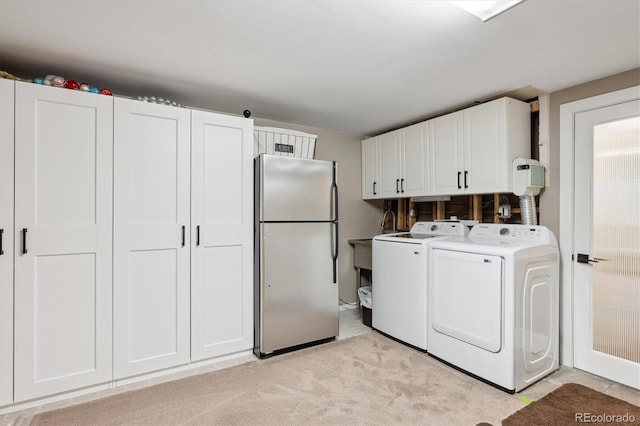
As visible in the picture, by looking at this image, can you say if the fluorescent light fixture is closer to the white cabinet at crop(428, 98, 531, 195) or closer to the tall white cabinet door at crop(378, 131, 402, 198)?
the white cabinet at crop(428, 98, 531, 195)

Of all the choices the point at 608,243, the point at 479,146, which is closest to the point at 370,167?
the point at 479,146

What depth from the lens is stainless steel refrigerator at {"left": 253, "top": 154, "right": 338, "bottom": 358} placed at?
9.44 feet

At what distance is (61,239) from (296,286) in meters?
1.83

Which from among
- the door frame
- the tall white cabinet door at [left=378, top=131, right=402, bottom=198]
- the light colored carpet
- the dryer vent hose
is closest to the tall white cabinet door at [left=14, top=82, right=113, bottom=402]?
the light colored carpet

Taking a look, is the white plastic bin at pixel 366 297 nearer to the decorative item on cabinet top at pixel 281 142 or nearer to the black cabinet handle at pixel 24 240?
the decorative item on cabinet top at pixel 281 142

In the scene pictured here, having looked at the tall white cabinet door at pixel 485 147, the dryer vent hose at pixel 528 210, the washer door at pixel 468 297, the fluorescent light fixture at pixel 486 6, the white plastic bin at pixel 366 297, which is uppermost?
the fluorescent light fixture at pixel 486 6

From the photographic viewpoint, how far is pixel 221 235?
2795 mm

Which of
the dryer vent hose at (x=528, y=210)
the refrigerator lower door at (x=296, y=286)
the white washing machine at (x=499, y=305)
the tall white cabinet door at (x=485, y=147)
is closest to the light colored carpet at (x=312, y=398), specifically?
the white washing machine at (x=499, y=305)

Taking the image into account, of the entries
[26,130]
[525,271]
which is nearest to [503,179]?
[525,271]

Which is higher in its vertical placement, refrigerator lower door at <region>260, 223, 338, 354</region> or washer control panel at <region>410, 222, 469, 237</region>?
washer control panel at <region>410, 222, 469, 237</region>

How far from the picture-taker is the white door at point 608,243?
2393mm

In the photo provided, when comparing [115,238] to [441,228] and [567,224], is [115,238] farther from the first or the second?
[567,224]

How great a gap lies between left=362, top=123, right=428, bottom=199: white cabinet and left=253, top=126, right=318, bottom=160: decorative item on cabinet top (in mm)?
1014

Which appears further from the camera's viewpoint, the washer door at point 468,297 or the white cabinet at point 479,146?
Result: the white cabinet at point 479,146
